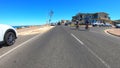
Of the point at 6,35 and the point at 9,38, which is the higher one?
the point at 6,35

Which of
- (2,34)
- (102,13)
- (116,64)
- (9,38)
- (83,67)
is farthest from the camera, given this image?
(102,13)

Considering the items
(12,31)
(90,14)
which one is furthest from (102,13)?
(12,31)

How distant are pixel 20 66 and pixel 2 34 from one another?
4.38 meters

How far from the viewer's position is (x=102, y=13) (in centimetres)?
11975

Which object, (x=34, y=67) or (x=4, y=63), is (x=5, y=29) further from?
(x=34, y=67)

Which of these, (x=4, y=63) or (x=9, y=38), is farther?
(x=9, y=38)

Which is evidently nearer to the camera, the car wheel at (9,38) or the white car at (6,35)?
the white car at (6,35)

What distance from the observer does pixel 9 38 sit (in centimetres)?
1024

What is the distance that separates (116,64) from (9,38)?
6857 millimetres

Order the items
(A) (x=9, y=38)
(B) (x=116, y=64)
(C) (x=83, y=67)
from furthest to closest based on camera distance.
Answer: (A) (x=9, y=38) → (B) (x=116, y=64) → (C) (x=83, y=67)

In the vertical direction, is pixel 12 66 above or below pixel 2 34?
below

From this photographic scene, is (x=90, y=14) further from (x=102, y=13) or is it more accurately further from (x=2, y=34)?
(x=2, y=34)

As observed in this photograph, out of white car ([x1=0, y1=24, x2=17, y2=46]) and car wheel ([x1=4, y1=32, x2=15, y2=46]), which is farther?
car wheel ([x1=4, y1=32, x2=15, y2=46])

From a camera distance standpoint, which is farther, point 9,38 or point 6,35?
point 9,38
